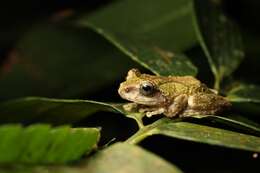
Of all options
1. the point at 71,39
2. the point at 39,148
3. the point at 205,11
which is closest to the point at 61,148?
the point at 39,148

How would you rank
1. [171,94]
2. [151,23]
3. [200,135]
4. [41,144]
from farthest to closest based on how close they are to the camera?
[151,23]
[171,94]
[200,135]
[41,144]

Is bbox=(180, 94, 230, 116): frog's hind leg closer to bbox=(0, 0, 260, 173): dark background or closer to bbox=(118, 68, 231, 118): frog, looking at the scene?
bbox=(118, 68, 231, 118): frog

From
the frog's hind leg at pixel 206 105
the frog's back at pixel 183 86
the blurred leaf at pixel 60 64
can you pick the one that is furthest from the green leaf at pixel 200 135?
the blurred leaf at pixel 60 64

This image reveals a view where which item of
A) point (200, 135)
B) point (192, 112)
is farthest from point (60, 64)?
point (200, 135)

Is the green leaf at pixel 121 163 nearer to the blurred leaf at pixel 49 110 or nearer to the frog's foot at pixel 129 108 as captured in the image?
the blurred leaf at pixel 49 110

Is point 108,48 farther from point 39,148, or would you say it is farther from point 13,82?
point 39,148

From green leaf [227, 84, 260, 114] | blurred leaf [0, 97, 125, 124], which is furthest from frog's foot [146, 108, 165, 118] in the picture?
green leaf [227, 84, 260, 114]

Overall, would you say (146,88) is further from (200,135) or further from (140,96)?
(200,135)
